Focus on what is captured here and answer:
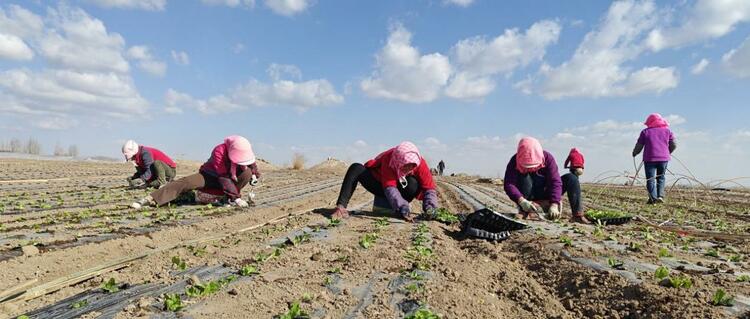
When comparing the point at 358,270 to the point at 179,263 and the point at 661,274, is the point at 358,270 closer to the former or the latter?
the point at 179,263

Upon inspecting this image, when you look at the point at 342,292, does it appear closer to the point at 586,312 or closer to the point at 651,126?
the point at 586,312

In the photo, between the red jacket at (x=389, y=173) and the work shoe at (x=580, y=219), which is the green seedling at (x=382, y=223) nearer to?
the red jacket at (x=389, y=173)

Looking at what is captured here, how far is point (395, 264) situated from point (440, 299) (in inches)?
35.5

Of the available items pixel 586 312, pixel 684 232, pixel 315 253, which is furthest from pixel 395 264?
pixel 684 232

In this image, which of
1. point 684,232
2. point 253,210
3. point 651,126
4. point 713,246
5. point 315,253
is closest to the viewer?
point 315,253

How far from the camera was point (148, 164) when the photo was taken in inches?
408

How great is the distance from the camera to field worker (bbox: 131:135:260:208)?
7375 millimetres

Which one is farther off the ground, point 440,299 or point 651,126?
point 651,126

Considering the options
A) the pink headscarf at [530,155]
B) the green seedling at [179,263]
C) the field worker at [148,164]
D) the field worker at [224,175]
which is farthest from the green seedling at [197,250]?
the field worker at [148,164]

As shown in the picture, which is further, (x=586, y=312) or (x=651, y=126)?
(x=651, y=126)

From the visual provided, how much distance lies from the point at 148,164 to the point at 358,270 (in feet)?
27.7

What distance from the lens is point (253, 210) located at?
7.75 meters

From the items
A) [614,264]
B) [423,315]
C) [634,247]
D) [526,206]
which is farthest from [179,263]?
[526,206]

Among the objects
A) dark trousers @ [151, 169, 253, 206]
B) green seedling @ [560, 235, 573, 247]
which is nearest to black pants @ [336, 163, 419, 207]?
dark trousers @ [151, 169, 253, 206]
